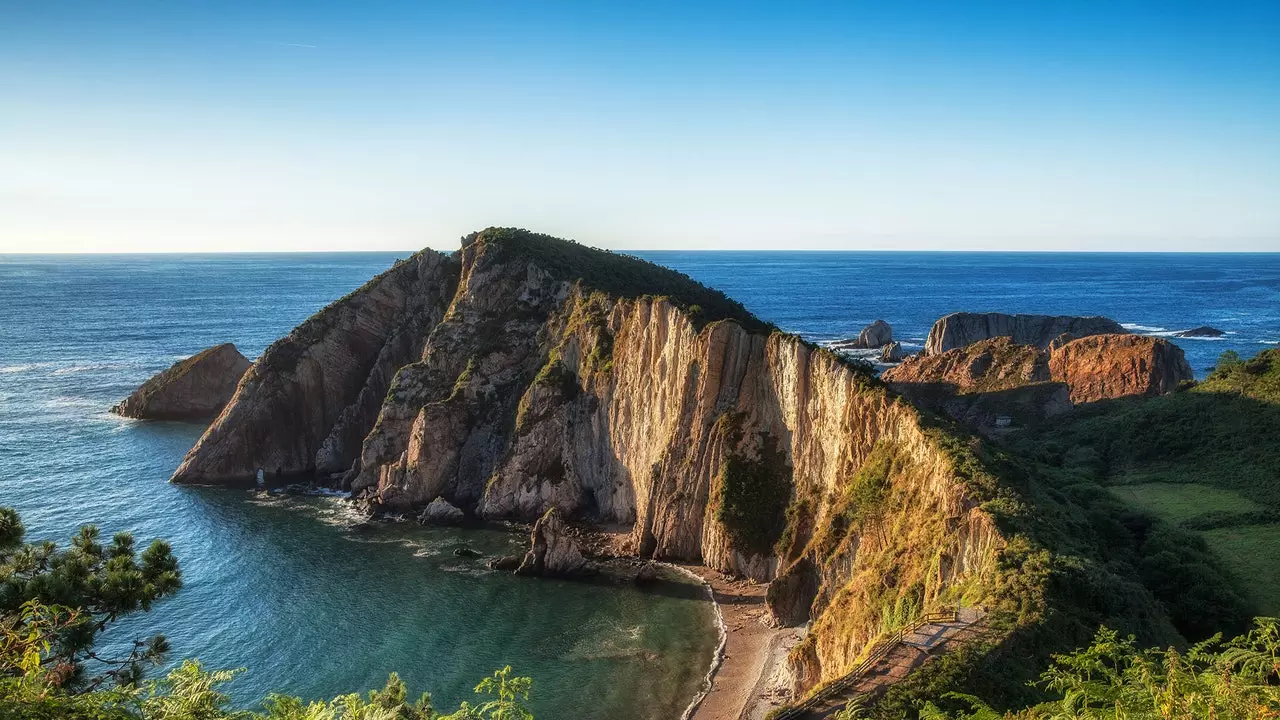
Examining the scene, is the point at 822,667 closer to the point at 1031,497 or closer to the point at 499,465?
the point at 1031,497

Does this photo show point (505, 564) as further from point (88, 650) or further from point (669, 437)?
point (88, 650)

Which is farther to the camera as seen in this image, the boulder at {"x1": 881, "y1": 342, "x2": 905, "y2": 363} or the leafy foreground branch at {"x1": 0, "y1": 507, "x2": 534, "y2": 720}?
the boulder at {"x1": 881, "y1": 342, "x2": 905, "y2": 363}

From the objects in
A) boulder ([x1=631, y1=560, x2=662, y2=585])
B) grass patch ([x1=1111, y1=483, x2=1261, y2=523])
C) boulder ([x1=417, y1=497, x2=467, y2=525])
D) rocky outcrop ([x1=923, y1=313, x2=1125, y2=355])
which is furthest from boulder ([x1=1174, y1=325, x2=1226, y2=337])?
boulder ([x1=417, y1=497, x2=467, y2=525])

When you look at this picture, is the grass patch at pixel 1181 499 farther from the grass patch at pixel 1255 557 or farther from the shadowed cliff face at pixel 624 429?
the shadowed cliff face at pixel 624 429

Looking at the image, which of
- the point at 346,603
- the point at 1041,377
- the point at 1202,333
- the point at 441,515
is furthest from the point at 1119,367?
the point at 346,603

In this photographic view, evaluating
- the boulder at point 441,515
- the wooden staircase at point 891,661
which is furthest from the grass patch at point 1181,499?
the boulder at point 441,515

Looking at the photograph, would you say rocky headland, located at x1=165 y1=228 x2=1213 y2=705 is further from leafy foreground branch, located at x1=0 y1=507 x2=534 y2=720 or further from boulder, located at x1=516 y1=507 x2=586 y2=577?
leafy foreground branch, located at x1=0 y1=507 x2=534 y2=720
